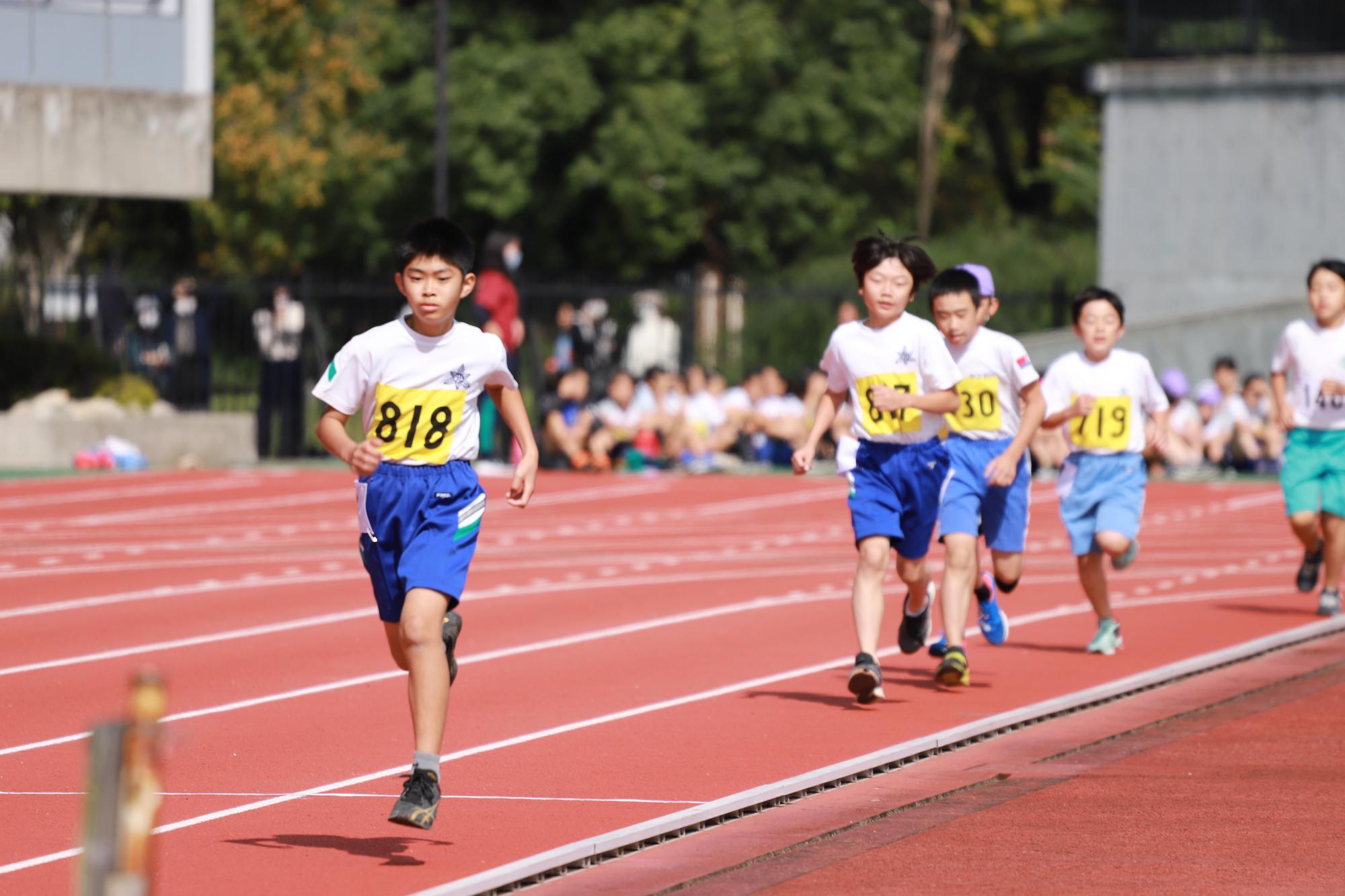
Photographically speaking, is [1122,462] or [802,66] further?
[802,66]

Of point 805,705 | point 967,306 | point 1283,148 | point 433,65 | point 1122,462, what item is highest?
point 433,65

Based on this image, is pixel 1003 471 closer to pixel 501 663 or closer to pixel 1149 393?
pixel 1149 393

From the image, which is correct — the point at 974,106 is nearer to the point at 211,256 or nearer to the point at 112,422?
the point at 211,256

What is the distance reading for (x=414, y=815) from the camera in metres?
6.68

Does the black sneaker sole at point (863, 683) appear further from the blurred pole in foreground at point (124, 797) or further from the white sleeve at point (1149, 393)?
the blurred pole in foreground at point (124, 797)

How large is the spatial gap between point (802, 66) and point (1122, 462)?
40.1 metres

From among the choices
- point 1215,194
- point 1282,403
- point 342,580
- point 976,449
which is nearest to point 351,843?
point 976,449

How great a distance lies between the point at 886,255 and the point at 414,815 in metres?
4.10

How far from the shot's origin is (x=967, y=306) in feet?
34.8

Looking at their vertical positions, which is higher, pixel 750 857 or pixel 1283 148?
pixel 1283 148

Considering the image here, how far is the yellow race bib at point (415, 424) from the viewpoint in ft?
23.7

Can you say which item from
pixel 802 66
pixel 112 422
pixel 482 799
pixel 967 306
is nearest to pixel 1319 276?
pixel 967 306

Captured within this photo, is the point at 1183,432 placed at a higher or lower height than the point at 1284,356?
lower

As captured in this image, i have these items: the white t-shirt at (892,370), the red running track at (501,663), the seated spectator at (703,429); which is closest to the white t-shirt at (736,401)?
the seated spectator at (703,429)
